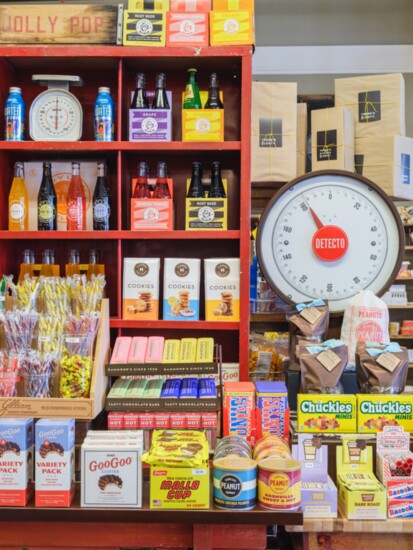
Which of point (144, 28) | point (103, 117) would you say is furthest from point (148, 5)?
point (103, 117)

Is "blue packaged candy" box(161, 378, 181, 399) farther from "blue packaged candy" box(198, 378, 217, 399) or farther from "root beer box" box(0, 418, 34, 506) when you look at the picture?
"root beer box" box(0, 418, 34, 506)

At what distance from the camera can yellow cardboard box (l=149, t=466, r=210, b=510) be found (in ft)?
4.37

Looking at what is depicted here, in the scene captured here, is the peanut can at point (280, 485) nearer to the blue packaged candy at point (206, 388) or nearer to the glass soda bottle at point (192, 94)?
the blue packaged candy at point (206, 388)

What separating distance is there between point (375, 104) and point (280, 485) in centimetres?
190

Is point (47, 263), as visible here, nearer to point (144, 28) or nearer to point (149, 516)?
point (144, 28)

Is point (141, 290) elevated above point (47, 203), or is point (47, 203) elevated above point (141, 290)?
point (47, 203)

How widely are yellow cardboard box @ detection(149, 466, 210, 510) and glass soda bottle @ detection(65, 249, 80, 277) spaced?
3.53 ft

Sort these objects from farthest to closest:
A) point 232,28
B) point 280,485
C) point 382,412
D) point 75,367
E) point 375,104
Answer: point 375,104
point 232,28
point 75,367
point 382,412
point 280,485

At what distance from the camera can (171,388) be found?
166 centimetres

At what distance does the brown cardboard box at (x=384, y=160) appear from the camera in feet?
8.30

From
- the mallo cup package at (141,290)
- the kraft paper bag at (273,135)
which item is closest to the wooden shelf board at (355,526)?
the mallo cup package at (141,290)

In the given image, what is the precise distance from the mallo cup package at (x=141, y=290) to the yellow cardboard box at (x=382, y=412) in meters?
Answer: 0.87

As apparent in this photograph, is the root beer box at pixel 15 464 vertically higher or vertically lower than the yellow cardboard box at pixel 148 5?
lower

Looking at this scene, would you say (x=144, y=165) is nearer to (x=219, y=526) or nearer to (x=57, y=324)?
(x=57, y=324)
